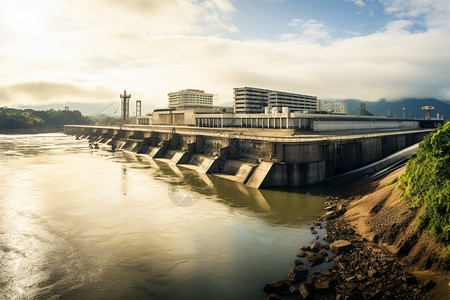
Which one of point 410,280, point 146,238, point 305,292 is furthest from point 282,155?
point 305,292

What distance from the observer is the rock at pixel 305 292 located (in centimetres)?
1680

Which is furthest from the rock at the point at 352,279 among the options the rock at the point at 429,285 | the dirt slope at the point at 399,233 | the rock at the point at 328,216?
the rock at the point at 328,216

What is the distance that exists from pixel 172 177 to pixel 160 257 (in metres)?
32.4

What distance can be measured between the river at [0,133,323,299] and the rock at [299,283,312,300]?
7.99 ft

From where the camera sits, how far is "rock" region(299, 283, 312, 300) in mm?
16797

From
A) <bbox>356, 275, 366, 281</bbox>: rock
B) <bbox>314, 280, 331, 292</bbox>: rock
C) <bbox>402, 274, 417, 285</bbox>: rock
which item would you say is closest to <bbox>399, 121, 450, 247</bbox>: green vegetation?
<bbox>402, 274, 417, 285</bbox>: rock

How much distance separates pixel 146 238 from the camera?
25.8 m

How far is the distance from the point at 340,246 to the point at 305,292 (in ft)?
Answer: 22.5

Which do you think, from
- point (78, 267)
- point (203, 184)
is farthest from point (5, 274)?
point (203, 184)

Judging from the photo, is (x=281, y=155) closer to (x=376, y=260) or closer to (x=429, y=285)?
(x=376, y=260)

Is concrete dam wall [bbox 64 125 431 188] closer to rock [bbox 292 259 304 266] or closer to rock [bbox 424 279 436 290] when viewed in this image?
rock [bbox 292 259 304 266]

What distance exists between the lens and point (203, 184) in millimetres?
Answer: 48531

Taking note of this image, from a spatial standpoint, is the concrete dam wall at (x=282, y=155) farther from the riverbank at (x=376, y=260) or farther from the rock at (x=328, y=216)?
the riverbank at (x=376, y=260)

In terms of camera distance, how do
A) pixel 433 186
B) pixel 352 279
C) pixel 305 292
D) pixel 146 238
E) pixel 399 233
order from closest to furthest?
pixel 305 292 → pixel 352 279 → pixel 433 186 → pixel 399 233 → pixel 146 238
